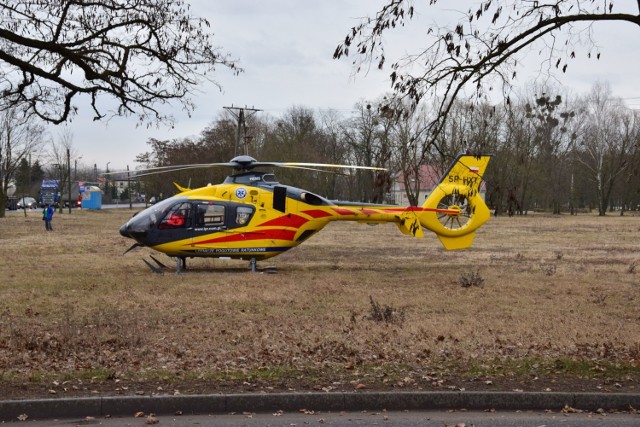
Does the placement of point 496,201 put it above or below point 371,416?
above

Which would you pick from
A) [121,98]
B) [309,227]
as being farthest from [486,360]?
[309,227]

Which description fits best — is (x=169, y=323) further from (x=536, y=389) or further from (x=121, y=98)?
(x=536, y=389)

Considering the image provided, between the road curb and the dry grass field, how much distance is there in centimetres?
39

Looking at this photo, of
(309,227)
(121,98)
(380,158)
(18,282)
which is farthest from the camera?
(309,227)

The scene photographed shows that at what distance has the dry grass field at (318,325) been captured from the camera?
347 inches

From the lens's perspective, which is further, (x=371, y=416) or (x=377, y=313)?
(x=377, y=313)

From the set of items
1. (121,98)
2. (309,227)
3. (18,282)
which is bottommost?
(18,282)

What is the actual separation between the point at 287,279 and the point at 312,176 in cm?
5039

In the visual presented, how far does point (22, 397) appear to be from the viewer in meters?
7.79

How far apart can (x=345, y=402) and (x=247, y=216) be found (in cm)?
1522

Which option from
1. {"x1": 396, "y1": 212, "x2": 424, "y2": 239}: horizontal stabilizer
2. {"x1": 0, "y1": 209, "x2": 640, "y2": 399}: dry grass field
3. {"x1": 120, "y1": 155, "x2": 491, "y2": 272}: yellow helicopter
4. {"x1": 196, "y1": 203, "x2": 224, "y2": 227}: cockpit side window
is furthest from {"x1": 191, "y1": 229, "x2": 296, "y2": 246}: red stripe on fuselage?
{"x1": 396, "y1": 212, "x2": 424, "y2": 239}: horizontal stabilizer

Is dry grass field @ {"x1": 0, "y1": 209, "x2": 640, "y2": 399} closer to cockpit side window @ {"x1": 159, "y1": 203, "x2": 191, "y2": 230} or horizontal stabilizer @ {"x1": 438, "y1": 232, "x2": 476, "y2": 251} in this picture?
horizontal stabilizer @ {"x1": 438, "y1": 232, "x2": 476, "y2": 251}

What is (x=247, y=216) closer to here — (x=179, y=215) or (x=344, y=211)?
(x=179, y=215)

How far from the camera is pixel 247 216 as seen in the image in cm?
2280
